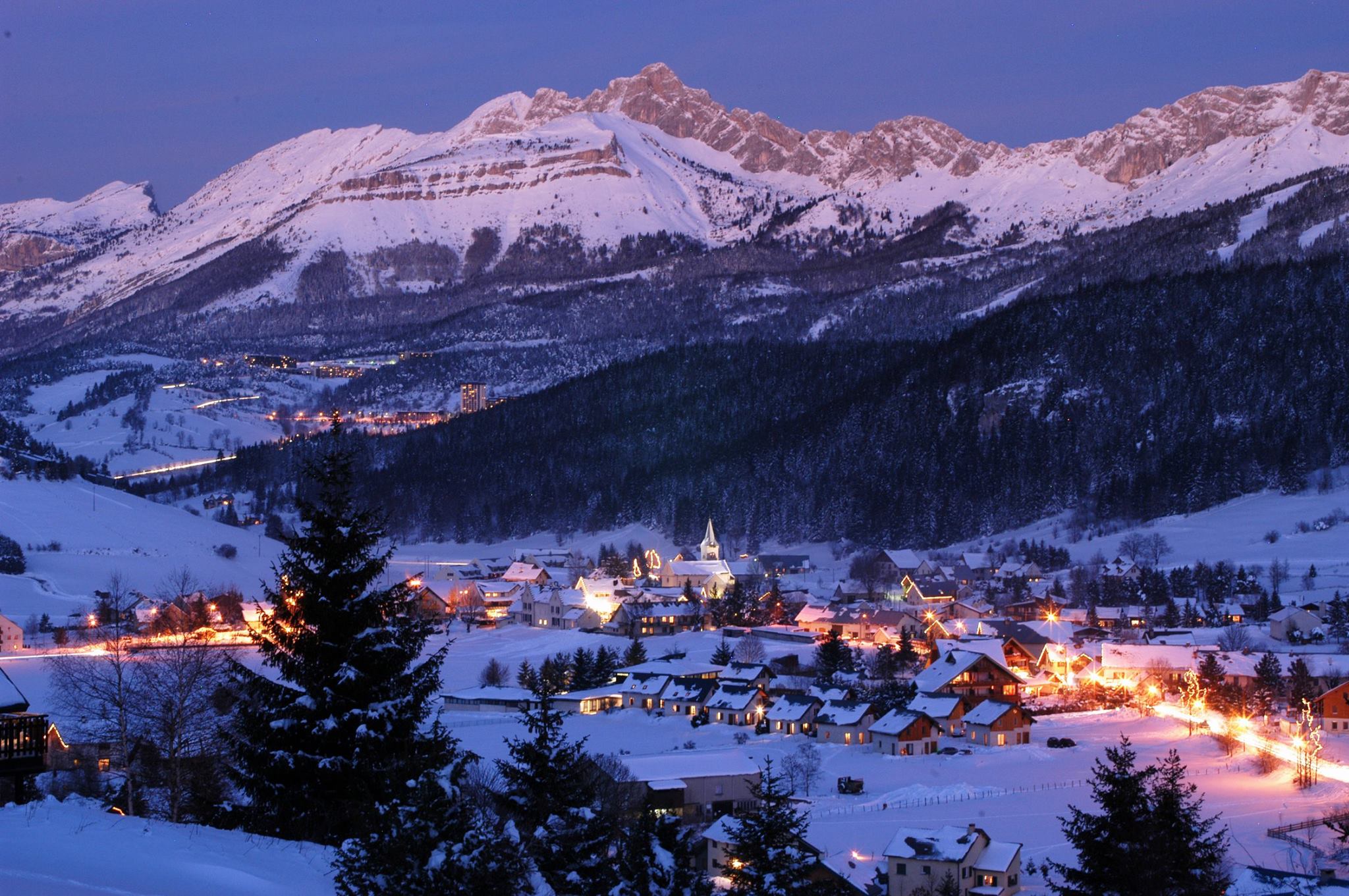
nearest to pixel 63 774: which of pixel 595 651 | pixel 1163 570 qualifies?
pixel 595 651

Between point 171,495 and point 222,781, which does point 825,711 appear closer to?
point 222,781

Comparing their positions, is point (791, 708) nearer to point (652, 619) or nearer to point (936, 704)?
point (936, 704)

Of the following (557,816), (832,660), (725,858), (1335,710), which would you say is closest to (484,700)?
(832,660)

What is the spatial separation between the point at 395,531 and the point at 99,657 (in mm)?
75746

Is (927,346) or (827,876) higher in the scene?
(927,346)

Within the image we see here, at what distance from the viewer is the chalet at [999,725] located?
40.4 m

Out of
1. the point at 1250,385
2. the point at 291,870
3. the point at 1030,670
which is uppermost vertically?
the point at 1250,385

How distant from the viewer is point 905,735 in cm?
3966

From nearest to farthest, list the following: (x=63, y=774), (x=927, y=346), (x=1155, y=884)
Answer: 1. (x=1155, y=884)
2. (x=63, y=774)
3. (x=927, y=346)

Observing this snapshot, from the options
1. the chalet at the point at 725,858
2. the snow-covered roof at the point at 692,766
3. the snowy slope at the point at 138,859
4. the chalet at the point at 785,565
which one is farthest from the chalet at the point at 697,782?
the chalet at the point at 785,565

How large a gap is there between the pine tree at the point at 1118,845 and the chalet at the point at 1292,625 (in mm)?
44881

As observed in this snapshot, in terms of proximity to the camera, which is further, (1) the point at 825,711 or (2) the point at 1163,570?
(2) the point at 1163,570

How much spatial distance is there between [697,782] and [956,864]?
9.03 metres

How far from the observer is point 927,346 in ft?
463
